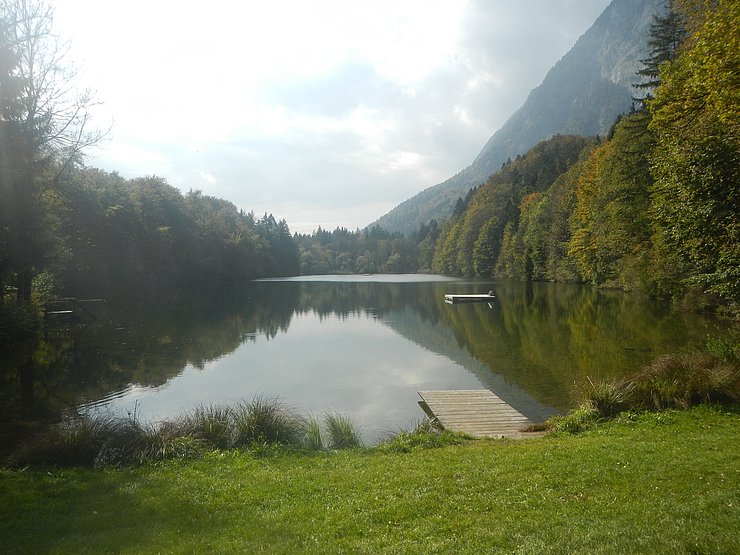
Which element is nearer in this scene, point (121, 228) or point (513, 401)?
point (513, 401)

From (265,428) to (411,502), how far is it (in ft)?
19.8

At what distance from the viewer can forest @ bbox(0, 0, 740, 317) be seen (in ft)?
43.3

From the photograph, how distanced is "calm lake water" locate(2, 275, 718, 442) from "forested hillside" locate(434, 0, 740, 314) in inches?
195

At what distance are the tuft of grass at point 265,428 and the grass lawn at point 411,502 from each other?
146cm

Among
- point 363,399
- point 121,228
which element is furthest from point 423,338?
point 121,228

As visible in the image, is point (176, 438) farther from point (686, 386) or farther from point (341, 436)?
point (686, 386)

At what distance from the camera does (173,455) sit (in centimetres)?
999

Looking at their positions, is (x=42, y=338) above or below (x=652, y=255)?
below

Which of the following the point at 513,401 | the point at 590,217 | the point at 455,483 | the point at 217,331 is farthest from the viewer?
the point at 590,217

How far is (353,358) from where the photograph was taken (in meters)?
24.2

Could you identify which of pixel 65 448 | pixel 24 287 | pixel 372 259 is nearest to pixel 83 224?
pixel 24 287

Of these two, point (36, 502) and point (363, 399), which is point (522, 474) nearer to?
point (36, 502)

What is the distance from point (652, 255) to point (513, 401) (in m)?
28.1

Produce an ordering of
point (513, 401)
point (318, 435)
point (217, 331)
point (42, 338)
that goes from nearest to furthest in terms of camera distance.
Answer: point (318, 435) < point (513, 401) < point (42, 338) < point (217, 331)
